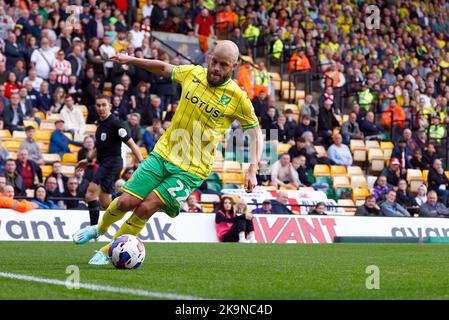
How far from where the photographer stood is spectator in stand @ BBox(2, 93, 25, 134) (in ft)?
65.1

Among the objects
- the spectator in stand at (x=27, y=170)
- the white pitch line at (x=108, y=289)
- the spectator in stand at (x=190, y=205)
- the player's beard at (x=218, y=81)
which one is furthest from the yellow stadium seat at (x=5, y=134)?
the white pitch line at (x=108, y=289)

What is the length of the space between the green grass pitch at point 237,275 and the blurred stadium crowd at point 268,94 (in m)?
6.47

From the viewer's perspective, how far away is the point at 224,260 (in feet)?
37.3

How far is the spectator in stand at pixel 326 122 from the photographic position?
83.5ft

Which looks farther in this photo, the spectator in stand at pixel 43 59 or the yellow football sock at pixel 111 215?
the spectator in stand at pixel 43 59

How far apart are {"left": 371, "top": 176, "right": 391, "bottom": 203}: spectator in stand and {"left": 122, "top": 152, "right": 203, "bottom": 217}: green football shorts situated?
558 inches

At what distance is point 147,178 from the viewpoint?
916 cm

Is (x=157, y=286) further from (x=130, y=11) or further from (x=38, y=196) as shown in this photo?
(x=130, y=11)

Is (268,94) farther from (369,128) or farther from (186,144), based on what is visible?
(186,144)

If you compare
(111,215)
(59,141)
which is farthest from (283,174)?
(111,215)

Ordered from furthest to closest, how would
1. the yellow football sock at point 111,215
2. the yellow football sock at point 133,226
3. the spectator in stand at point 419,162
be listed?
the spectator in stand at point 419,162 < the yellow football sock at point 111,215 < the yellow football sock at point 133,226

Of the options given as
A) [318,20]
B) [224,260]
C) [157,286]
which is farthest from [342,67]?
[157,286]

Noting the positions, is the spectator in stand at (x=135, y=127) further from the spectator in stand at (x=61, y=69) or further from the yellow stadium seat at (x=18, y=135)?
the yellow stadium seat at (x=18, y=135)

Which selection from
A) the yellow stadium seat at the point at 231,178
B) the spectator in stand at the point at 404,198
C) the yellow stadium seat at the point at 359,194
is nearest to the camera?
the yellow stadium seat at the point at 231,178
